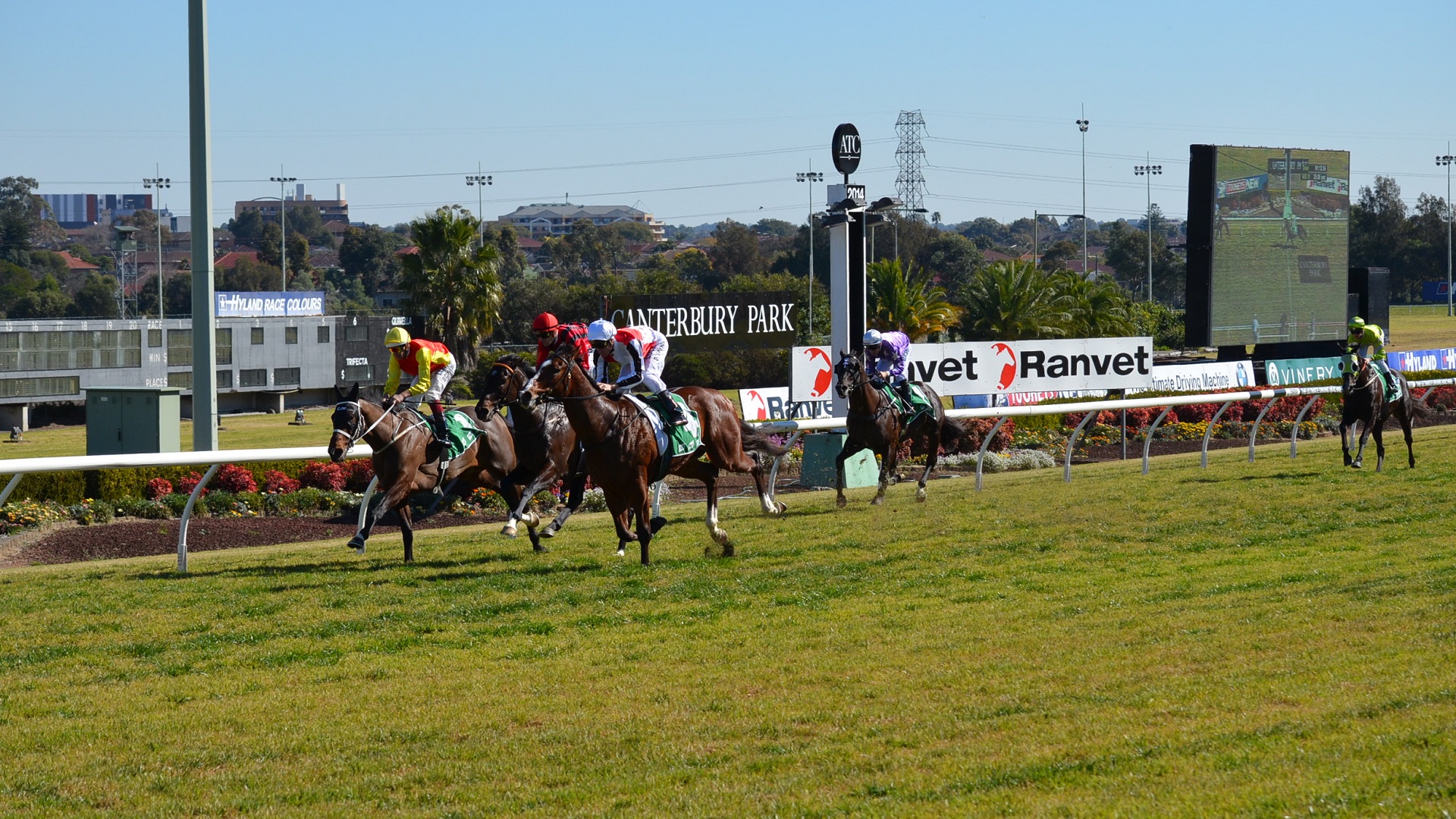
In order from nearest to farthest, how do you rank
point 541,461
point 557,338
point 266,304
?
point 557,338, point 541,461, point 266,304

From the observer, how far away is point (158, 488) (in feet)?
57.3

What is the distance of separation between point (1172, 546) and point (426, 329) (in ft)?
113

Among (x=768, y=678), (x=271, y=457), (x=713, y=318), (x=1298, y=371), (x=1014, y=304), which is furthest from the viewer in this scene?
(x=1014, y=304)

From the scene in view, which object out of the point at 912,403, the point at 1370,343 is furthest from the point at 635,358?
the point at 1370,343

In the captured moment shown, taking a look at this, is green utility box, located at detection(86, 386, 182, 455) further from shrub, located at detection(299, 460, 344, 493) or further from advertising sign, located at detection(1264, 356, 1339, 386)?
advertising sign, located at detection(1264, 356, 1339, 386)

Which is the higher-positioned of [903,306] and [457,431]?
[903,306]

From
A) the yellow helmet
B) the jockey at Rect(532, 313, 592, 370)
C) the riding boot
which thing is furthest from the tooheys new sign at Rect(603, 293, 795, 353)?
the jockey at Rect(532, 313, 592, 370)

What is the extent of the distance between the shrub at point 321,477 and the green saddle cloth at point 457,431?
24.1 feet

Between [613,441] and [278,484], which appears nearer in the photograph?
[613,441]

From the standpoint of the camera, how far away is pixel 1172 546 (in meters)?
10.2

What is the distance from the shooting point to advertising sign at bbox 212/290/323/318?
57594mm

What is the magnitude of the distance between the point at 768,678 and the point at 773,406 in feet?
45.8

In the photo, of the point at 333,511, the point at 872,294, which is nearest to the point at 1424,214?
the point at 872,294

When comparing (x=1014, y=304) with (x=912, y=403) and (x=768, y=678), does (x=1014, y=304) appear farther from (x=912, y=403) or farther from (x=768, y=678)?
(x=768, y=678)
